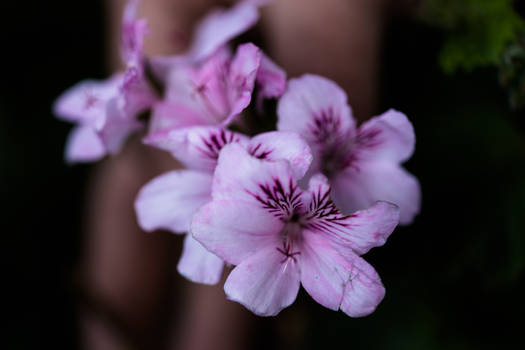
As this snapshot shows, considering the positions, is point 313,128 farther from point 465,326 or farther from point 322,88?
point 465,326

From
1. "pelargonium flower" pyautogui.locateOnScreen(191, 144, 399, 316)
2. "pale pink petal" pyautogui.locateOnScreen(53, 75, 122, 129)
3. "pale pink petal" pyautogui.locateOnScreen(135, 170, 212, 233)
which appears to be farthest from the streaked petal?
"pale pink petal" pyautogui.locateOnScreen(53, 75, 122, 129)

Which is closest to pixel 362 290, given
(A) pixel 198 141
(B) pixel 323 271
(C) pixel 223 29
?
(B) pixel 323 271

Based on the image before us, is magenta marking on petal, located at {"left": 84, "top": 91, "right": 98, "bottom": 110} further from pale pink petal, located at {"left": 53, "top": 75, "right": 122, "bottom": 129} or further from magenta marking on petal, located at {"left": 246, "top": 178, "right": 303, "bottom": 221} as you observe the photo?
magenta marking on petal, located at {"left": 246, "top": 178, "right": 303, "bottom": 221}

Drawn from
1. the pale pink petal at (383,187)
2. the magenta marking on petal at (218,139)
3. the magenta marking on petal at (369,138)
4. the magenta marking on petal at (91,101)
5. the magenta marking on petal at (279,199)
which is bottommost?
the pale pink petal at (383,187)

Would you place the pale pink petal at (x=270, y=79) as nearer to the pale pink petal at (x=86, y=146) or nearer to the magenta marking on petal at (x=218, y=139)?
the magenta marking on petal at (x=218, y=139)

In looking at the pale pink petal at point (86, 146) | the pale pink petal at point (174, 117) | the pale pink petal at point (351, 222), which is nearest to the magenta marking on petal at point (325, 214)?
the pale pink petal at point (351, 222)

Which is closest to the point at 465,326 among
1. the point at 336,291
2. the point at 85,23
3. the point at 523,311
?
the point at 523,311

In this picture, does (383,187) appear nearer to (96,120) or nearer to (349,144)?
(349,144)
